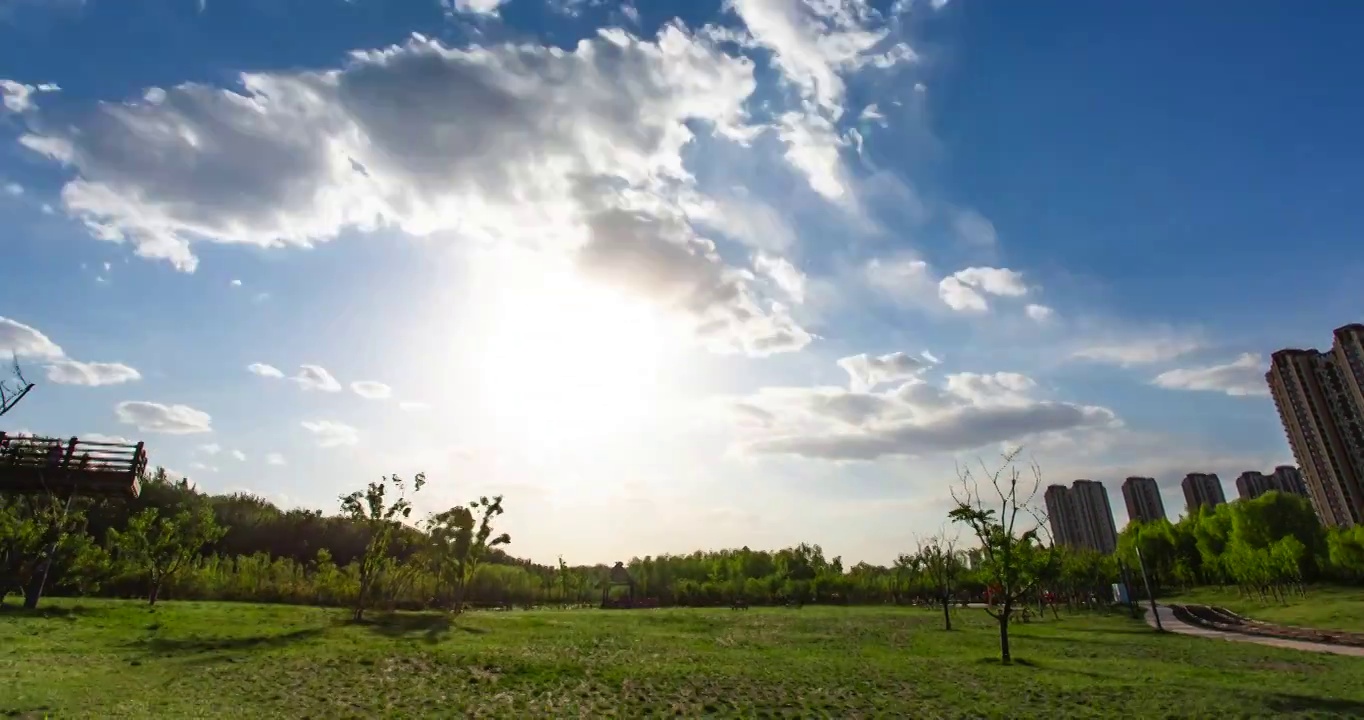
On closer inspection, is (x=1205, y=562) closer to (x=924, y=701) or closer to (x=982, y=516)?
(x=982, y=516)

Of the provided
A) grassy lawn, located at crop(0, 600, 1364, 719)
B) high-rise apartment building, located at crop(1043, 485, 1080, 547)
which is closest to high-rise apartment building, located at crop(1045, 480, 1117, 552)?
high-rise apartment building, located at crop(1043, 485, 1080, 547)

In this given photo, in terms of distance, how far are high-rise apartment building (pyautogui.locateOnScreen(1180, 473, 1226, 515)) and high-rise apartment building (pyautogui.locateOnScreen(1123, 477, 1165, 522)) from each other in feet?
19.8

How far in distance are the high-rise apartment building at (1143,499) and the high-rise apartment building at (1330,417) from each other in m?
→ 53.4

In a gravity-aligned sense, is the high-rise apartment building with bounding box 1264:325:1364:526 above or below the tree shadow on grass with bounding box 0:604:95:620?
above

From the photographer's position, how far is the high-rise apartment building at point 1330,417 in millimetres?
104125

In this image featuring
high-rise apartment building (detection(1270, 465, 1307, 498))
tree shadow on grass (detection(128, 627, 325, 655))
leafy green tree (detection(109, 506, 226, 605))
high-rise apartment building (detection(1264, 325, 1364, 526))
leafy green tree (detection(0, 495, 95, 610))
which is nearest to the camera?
tree shadow on grass (detection(128, 627, 325, 655))

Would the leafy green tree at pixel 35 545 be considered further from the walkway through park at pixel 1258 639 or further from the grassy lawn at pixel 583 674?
the walkway through park at pixel 1258 639

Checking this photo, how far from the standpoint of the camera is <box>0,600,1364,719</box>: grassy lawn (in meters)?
19.3

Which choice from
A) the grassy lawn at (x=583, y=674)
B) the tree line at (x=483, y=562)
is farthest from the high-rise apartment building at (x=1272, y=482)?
the grassy lawn at (x=583, y=674)

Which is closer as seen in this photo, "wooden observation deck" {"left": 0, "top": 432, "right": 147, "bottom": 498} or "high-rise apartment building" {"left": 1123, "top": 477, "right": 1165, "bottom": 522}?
"wooden observation deck" {"left": 0, "top": 432, "right": 147, "bottom": 498}

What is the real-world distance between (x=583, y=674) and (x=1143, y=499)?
193361 mm

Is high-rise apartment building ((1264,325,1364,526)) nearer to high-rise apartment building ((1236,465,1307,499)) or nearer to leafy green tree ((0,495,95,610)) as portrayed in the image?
high-rise apartment building ((1236,465,1307,499))

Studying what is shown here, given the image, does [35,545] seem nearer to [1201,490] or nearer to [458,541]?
[458,541]

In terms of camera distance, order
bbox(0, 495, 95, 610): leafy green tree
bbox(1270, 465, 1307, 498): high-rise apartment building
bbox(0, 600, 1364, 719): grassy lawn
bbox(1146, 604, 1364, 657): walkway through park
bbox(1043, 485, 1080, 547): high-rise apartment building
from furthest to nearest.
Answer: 1. bbox(1043, 485, 1080, 547): high-rise apartment building
2. bbox(1270, 465, 1307, 498): high-rise apartment building
3. bbox(1146, 604, 1364, 657): walkway through park
4. bbox(0, 495, 95, 610): leafy green tree
5. bbox(0, 600, 1364, 719): grassy lawn
